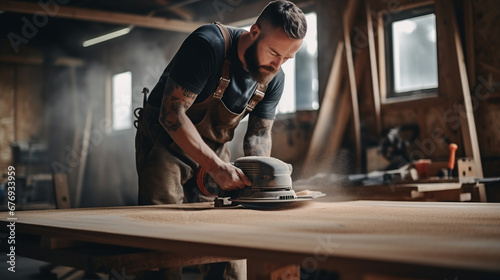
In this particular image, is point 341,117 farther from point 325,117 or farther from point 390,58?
point 390,58

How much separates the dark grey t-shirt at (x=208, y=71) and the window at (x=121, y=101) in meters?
7.74

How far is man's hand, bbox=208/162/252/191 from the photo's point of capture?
2.21 m

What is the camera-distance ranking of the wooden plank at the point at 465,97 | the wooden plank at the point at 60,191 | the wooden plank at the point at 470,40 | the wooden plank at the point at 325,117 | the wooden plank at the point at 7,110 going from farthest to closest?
the wooden plank at the point at 7,110 → the wooden plank at the point at 325,117 → the wooden plank at the point at 470,40 → the wooden plank at the point at 465,97 → the wooden plank at the point at 60,191

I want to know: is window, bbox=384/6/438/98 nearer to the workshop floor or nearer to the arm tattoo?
the arm tattoo

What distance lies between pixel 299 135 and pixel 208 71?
13.2ft

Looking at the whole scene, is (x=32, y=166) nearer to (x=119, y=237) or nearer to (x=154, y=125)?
(x=154, y=125)

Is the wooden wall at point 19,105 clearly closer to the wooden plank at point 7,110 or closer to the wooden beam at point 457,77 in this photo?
the wooden plank at point 7,110

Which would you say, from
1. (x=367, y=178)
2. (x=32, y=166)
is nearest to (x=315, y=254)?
(x=367, y=178)

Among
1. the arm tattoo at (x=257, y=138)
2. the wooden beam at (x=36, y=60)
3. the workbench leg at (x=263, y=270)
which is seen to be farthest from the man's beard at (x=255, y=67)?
the wooden beam at (x=36, y=60)

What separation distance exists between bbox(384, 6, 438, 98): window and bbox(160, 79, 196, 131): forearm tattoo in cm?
364

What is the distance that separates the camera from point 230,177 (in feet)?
7.23

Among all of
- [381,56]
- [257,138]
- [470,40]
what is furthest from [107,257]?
[381,56]

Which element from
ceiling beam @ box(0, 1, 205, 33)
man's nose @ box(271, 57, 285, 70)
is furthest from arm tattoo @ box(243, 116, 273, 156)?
ceiling beam @ box(0, 1, 205, 33)

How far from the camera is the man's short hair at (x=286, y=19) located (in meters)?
2.37
